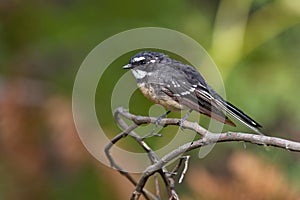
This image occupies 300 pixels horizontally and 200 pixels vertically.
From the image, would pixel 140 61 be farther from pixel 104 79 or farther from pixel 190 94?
pixel 104 79

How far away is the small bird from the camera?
1989mm

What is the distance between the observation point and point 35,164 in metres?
3.98

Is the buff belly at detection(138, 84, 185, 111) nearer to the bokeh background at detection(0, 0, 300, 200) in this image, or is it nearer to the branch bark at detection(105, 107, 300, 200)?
the branch bark at detection(105, 107, 300, 200)

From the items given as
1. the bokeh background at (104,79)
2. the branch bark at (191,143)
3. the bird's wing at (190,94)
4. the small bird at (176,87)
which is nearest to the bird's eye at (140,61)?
the small bird at (176,87)

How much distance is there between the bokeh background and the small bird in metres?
1.18

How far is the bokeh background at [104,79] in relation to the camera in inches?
155

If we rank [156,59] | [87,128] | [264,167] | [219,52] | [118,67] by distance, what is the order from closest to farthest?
1. [156,59]
2. [264,167]
3. [87,128]
4. [219,52]
5. [118,67]

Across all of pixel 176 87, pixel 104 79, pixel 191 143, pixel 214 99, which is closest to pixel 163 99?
pixel 176 87

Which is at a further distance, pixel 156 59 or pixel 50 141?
pixel 50 141

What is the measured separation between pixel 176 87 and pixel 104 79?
2056 millimetres

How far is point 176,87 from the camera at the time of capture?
86.0 inches

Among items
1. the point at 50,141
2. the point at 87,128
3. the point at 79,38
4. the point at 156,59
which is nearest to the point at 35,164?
the point at 50,141

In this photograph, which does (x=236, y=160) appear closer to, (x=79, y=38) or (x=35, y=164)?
(x=35, y=164)

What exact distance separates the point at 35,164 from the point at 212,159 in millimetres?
992
